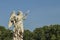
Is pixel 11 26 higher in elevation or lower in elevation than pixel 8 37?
lower

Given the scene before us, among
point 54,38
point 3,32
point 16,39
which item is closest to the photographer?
point 16,39

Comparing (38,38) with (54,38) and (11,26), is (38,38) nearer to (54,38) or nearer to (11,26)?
(54,38)

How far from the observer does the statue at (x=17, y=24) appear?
25.5 m

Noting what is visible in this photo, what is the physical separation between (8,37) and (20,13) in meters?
43.9

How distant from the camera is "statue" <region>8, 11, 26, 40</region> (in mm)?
25484

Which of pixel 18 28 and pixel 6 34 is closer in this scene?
pixel 18 28

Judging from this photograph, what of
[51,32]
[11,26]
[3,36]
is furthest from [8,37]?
[11,26]

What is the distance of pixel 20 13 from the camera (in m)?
26.1

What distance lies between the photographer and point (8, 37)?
69750 mm

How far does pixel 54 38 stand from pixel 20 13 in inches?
1667

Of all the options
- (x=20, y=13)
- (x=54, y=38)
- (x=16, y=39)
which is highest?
(x=54, y=38)

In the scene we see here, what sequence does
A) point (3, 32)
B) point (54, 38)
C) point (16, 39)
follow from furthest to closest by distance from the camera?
point (3, 32)
point (54, 38)
point (16, 39)

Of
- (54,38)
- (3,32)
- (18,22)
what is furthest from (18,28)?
(3,32)

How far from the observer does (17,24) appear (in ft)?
84.1
